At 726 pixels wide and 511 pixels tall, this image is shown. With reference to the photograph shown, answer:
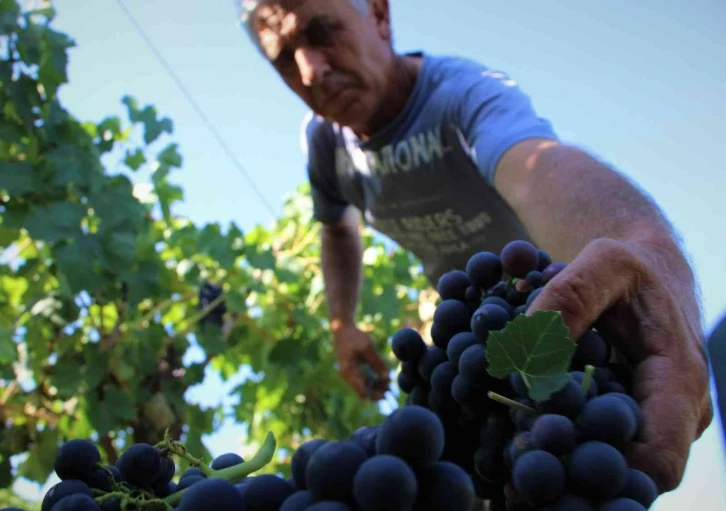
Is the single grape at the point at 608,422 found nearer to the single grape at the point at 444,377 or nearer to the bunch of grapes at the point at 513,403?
the bunch of grapes at the point at 513,403

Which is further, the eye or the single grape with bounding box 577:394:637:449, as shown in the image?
the eye

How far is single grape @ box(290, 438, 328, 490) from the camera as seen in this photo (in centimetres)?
44

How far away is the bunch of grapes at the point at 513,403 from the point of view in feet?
1.52

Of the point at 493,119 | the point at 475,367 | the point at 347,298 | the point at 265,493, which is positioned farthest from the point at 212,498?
the point at 347,298

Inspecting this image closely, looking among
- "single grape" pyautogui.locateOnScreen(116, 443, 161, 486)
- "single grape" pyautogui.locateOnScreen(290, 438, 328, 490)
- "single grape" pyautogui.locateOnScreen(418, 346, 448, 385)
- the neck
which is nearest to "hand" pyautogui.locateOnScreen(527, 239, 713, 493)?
"single grape" pyautogui.locateOnScreen(418, 346, 448, 385)

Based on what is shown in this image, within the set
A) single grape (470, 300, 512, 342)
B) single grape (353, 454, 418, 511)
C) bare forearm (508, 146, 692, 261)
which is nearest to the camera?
single grape (353, 454, 418, 511)

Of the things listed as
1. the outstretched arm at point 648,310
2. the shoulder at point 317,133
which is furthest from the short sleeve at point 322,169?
the outstretched arm at point 648,310

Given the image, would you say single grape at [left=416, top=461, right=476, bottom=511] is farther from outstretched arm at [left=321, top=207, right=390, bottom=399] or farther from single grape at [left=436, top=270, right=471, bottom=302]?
outstretched arm at [left=321, top=207, right=390, bottom=399]

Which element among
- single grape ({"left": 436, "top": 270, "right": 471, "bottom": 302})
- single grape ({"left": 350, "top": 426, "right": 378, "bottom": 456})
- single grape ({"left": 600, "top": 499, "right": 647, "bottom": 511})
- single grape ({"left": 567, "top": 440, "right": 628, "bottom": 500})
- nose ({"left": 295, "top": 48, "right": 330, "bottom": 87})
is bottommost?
single grape ({"left": 600, "top": 499, "right": 647, "bottom": 511})

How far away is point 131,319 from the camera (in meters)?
2.40

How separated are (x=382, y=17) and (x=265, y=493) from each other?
62.9 inches

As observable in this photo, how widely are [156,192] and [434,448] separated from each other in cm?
261

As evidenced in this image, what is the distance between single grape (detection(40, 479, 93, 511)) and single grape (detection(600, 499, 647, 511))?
358mm

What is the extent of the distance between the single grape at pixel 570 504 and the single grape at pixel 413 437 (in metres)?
0.12
